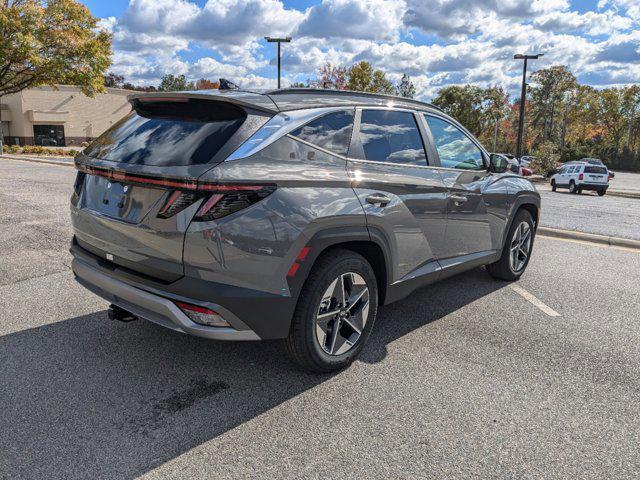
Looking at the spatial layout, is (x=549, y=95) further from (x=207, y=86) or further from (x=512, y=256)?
(x=512, y=256)

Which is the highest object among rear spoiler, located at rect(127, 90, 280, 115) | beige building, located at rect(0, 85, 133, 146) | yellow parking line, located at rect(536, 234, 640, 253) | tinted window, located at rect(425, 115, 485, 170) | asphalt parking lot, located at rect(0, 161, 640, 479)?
beige building, located at rect(0, 85, 133, 146)

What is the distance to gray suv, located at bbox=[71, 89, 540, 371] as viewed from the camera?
2.73 meters

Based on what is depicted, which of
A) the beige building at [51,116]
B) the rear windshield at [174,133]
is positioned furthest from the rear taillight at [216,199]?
the beige building at [51,116]

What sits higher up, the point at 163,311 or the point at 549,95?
the point at 549,95

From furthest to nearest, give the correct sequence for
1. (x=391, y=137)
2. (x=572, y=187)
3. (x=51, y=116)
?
1. (x=51, y=116)
2. (x=572, y=187)
3. (x=391, y=137)

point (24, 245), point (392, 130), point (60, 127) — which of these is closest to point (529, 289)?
point (392, 130)

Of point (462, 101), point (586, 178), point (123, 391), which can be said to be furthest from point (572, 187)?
point (462, 101)

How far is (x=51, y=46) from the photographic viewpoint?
29406mm

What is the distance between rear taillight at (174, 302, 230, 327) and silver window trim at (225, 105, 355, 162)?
2.69 ft

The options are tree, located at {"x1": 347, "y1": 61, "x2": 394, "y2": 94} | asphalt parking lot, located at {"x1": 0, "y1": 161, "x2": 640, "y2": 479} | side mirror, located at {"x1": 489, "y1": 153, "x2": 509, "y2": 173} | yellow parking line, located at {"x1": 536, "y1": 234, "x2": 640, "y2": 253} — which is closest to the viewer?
asphalt parking lot, located at {"x1": 0, "y1": 161, "x2": 640, "y2": 479}

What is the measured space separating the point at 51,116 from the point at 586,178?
169 feet

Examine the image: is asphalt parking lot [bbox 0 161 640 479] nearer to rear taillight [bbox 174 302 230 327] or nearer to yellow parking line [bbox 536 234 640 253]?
rear taillight [bbox 174 302 230 327]

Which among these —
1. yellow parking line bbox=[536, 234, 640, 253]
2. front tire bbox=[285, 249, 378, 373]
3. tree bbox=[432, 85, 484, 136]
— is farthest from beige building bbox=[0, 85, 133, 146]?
front tire bbox=[285, 249, 378, 373]

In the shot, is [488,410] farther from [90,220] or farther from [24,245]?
[24,245]
